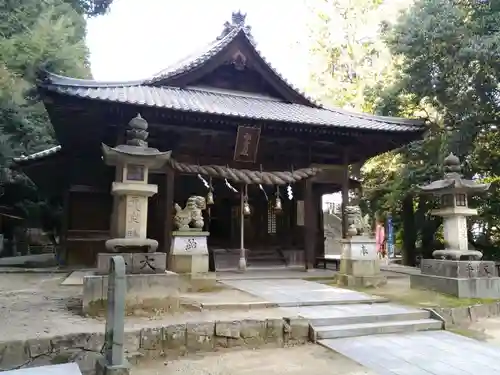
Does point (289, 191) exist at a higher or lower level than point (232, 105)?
lower

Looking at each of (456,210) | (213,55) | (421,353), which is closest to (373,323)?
(421,353)

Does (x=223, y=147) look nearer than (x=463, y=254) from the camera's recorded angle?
No

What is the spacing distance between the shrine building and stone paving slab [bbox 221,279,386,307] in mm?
2447

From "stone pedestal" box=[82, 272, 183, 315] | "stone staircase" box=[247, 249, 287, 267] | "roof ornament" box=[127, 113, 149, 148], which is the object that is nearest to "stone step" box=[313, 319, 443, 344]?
"stone pedestal" box=[82, 272, 183, 315]

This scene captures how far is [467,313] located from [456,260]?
1758mm

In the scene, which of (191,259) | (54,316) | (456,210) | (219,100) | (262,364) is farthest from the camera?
(219,100)

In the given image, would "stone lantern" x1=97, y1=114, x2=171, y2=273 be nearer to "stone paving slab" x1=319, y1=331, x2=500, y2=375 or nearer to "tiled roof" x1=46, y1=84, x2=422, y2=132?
"tiled roof" x1=46, y1=84, x2=422, y2=132

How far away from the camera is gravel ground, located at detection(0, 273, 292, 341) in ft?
17.1

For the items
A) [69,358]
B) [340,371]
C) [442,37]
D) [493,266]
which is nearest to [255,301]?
[340,371]

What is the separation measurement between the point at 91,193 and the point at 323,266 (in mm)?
8000

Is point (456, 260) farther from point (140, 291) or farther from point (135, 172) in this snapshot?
point (135, 172)

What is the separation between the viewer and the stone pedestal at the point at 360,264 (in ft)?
31.3

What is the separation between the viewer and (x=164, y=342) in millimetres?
5434

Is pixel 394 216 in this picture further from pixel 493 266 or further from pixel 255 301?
pixel 255 301
